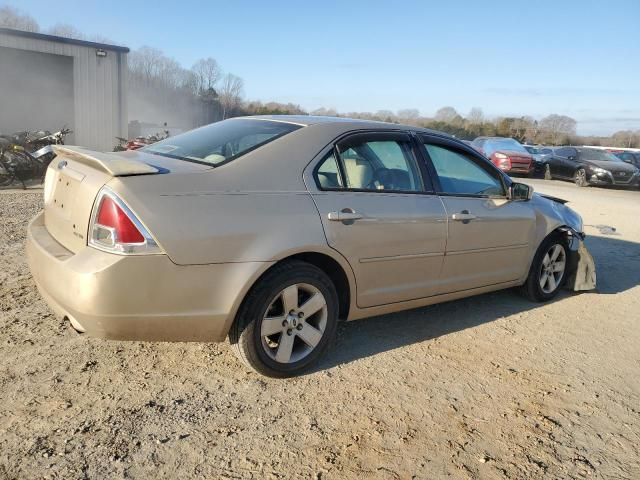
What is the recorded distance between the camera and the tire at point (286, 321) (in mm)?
3055

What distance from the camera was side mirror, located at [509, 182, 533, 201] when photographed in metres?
4.66

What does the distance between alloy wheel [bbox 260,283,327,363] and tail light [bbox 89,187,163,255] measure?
82 centimetres

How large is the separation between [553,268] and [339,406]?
10.4 feet

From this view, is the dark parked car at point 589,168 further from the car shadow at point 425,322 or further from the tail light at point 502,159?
the car shadow at point 425,322

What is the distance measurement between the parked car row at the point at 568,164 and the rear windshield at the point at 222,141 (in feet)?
54.8

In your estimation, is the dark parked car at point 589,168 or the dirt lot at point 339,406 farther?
the dark parked car at point 589,168

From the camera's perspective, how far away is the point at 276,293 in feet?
10.1

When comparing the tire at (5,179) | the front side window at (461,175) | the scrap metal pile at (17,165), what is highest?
the front side window at (461,175)

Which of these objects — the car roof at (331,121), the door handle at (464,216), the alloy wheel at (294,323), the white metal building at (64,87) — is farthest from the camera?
the white metal building at (64,87)

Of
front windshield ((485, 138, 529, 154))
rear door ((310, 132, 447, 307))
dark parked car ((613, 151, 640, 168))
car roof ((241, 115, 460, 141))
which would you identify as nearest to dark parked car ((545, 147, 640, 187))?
front windshield ((485, 138, 529, 154))

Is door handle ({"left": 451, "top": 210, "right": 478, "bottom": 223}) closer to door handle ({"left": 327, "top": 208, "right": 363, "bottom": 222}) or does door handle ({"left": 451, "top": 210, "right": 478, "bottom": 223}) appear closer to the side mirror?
the side mirror

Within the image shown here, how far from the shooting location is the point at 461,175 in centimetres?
440

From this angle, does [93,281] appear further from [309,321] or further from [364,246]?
[364,246]

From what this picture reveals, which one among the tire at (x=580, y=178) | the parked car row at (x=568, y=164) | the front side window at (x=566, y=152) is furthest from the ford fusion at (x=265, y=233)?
the front side window at (x=566, y=152)
